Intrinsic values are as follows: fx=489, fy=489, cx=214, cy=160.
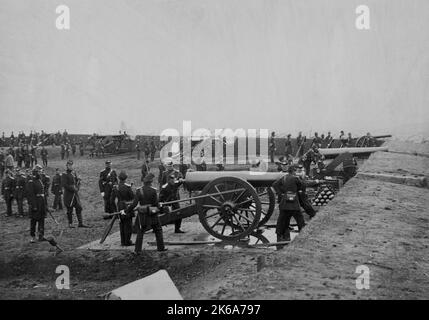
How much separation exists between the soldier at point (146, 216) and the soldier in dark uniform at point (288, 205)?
219 centimetres

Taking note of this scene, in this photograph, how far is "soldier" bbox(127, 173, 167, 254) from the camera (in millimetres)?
8469

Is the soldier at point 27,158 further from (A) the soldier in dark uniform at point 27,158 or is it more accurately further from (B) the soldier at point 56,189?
(B) the soldier at point 56,189

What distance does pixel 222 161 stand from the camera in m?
13.0

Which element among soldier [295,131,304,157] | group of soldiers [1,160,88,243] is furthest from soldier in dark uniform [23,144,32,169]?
soldier [295,131,304,157]

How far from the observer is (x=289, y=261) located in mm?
5688

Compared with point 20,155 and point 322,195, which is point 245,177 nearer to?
point 322,195

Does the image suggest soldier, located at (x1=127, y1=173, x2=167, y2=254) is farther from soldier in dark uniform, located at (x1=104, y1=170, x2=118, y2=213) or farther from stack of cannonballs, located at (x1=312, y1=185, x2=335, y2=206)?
stack of cannonballs, located at (x1=312, y1=185, x2=335, y2=206)

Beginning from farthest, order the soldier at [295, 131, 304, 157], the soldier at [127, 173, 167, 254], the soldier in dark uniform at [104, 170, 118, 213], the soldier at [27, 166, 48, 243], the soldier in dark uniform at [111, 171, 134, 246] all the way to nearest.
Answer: the soldier at [295, 131, 304, 157] → the soldier in dark uniform at [104, 170, 118, 213] → the soldier at [27, 166, 48, 243] → the soldier in dark uniform at [111, 171, 134, 246] → the soldier at [127, 173, 167, 254]

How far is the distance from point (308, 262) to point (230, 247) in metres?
3.46

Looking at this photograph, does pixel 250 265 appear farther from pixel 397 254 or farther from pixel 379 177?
pixel 379 177

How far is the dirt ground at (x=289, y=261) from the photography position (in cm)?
504

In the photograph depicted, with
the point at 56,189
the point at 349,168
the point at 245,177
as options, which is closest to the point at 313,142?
the point at 349,168

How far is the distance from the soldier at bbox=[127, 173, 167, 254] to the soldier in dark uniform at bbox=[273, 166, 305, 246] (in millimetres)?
2193
